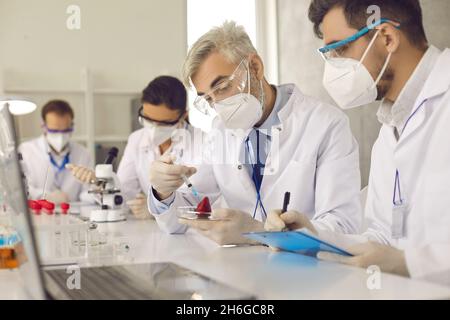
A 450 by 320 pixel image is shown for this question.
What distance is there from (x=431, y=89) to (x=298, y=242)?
0.62 meters

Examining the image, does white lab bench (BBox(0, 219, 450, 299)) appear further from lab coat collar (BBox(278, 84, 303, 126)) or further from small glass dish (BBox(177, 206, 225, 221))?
lab coat collar (BBox(278, 84, 303, 126))

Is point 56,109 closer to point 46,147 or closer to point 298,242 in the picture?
point 46,147

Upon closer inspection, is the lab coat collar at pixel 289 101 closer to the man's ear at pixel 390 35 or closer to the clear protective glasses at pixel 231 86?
the clear protective glasses at pixel 231 86

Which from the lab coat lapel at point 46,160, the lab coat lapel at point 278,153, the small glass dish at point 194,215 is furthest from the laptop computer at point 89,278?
the lab coat lapel at point 46,160

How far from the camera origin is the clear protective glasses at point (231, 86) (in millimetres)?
2225

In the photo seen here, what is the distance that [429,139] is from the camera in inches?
65.6

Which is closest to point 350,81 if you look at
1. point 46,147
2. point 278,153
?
point 278,153

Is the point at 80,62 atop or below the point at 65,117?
atop

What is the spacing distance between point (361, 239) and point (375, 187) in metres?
0.32

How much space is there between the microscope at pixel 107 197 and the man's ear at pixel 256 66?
2.81 feet

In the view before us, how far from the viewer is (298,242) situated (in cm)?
144

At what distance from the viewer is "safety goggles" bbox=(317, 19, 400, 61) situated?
69.8 inches

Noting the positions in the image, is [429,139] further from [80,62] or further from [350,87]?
[80,62]

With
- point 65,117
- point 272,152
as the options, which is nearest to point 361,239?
point 272,152
